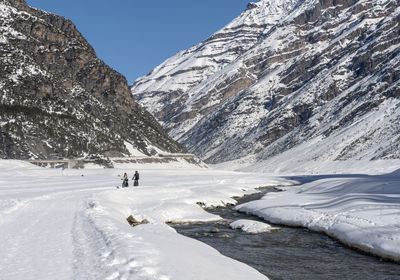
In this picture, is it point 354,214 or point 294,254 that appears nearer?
point 294,254

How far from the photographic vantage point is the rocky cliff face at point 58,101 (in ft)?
393

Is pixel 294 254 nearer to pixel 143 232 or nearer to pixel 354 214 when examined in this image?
pixel 143 232

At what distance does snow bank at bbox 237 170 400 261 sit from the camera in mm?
21812

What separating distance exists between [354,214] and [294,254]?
8.39 meters

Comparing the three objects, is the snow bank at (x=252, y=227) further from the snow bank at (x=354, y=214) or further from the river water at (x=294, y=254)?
the snow bank at (x=354, y=214)

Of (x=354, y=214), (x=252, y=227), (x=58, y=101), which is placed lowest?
(x=252, y=227)

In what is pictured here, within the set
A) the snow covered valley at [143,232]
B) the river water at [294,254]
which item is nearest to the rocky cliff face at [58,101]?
the snow covered valley at [143,232]

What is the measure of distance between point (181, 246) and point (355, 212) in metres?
15.5

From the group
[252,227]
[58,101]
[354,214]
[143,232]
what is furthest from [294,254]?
[58,101]

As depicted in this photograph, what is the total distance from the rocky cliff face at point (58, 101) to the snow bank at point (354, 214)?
297ft

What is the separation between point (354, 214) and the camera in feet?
91.7

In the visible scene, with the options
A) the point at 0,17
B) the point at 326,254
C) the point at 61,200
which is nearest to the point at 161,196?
the point at 61,200

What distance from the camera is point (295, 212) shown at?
3300cm

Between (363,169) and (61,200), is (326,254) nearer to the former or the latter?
(61,200)
